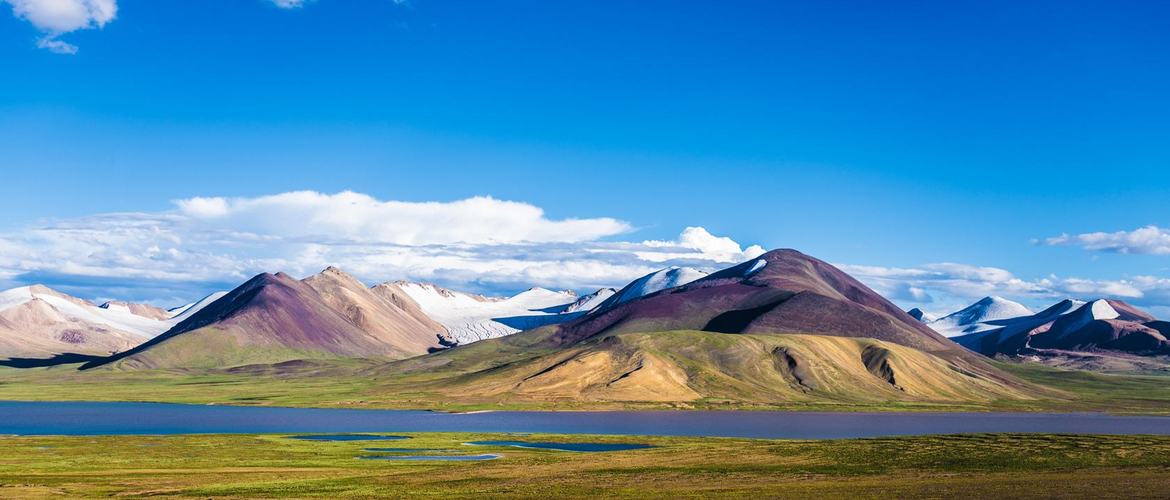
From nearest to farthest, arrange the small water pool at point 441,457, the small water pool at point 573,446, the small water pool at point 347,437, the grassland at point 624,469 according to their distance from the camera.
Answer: the grassland at point 624,469
the small water pool at point 441,457
the small water pool at point 573,446
the small water pool at point 347,437

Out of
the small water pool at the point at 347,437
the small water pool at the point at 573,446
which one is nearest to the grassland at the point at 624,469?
the small water pool at the point at 573,446

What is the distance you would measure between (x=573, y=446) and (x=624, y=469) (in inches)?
1731

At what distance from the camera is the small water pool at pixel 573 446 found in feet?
520

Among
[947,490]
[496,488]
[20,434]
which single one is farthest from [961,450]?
[20,434]

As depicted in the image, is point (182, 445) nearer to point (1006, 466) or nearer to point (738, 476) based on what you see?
point (738, 476)

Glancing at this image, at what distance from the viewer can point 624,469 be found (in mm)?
A: 121500

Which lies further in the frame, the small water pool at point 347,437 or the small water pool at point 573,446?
the small water pool at point 347,437

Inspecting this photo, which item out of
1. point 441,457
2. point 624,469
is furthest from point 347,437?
point 624,469

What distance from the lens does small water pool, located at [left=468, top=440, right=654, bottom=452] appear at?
6240 inches

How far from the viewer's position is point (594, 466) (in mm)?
125000

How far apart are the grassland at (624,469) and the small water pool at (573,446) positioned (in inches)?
170

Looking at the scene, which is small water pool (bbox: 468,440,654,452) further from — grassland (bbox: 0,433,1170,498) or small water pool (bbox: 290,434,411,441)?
small water pool (bbox: 290,434,411,441)

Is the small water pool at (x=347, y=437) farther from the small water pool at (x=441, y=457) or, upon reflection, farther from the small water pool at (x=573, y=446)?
the small water pool at (x=441, y=457)

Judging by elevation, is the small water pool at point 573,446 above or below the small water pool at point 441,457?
above
